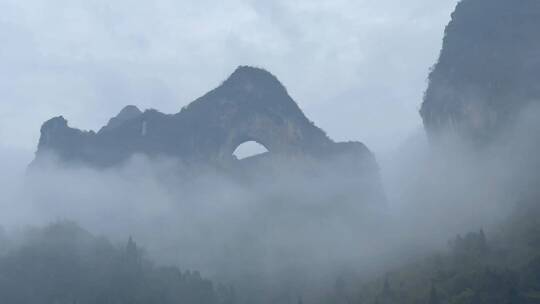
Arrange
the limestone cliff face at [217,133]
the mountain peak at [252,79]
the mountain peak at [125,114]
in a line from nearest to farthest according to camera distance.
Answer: the limestone cliff face at [217,133]
the mountain peak at [252,79]
the mountain peak at [125,114]

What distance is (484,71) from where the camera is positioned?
8269cm

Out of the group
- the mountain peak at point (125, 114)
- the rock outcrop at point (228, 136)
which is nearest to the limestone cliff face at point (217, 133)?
the rock outcrop at point (228, 136)

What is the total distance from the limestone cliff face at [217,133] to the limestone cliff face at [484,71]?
40.8 feet

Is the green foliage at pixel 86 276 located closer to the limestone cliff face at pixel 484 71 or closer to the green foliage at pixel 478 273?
the green foliage at pixel 478 273

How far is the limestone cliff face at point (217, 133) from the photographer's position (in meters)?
85.1

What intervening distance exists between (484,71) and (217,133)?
1163 inches

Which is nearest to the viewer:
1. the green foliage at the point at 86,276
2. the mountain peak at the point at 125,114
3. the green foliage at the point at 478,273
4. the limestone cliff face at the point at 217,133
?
the green foliage at the point at 478,273

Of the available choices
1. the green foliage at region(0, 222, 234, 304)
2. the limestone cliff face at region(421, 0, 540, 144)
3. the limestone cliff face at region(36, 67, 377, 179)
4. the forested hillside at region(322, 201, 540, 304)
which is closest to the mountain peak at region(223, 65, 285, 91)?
the limestone cliff face at region(36, 67, 377, 179)

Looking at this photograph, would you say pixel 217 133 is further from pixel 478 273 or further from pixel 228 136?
pixel 478 273

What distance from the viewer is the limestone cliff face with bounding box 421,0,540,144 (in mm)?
79500

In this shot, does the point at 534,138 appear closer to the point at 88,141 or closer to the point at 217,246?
the point at 217,246

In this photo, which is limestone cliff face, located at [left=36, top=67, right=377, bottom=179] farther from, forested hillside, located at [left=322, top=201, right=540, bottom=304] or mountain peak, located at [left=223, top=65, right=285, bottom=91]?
forested hillside, located at [left=322, top=201, right=540, bottom=304]

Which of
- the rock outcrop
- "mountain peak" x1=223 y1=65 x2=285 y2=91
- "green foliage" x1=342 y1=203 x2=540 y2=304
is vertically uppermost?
"mountain peak" x1=223 y1=65 x2=285 y2=91

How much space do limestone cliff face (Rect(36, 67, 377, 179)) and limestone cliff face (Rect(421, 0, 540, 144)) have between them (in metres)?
12.4
